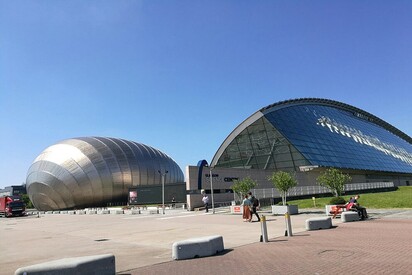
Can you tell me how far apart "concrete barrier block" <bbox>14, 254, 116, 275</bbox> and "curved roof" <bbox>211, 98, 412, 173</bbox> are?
50.4 meters

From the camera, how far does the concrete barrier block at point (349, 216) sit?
62.5ft

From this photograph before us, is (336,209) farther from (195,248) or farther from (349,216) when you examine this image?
(195,248)

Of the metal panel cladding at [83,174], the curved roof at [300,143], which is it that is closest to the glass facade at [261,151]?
the curved roof at [300,143]

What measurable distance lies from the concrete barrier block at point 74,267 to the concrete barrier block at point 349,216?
14.7m

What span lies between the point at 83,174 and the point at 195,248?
2329 inches

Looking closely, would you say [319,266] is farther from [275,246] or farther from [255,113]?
[255,113]

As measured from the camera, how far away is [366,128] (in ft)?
326

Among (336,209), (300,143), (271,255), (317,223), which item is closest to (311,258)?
(271,255)

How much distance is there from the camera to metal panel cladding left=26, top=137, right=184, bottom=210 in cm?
6500

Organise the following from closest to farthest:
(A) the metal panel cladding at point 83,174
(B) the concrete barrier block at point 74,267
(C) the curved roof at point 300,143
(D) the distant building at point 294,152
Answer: (B) the concrete barrier block at point 74,267, (D) the distant building at point 294,152, (C) the curved roof at point 300,143, (A) the metal panel cladding at point 83,174

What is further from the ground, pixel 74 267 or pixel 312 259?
pixel 74 267

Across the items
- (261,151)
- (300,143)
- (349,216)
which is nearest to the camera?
(349,216)

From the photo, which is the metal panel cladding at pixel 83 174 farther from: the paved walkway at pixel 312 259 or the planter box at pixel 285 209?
the paved walkway at pixel 312 259

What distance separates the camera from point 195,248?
10.4 metres
